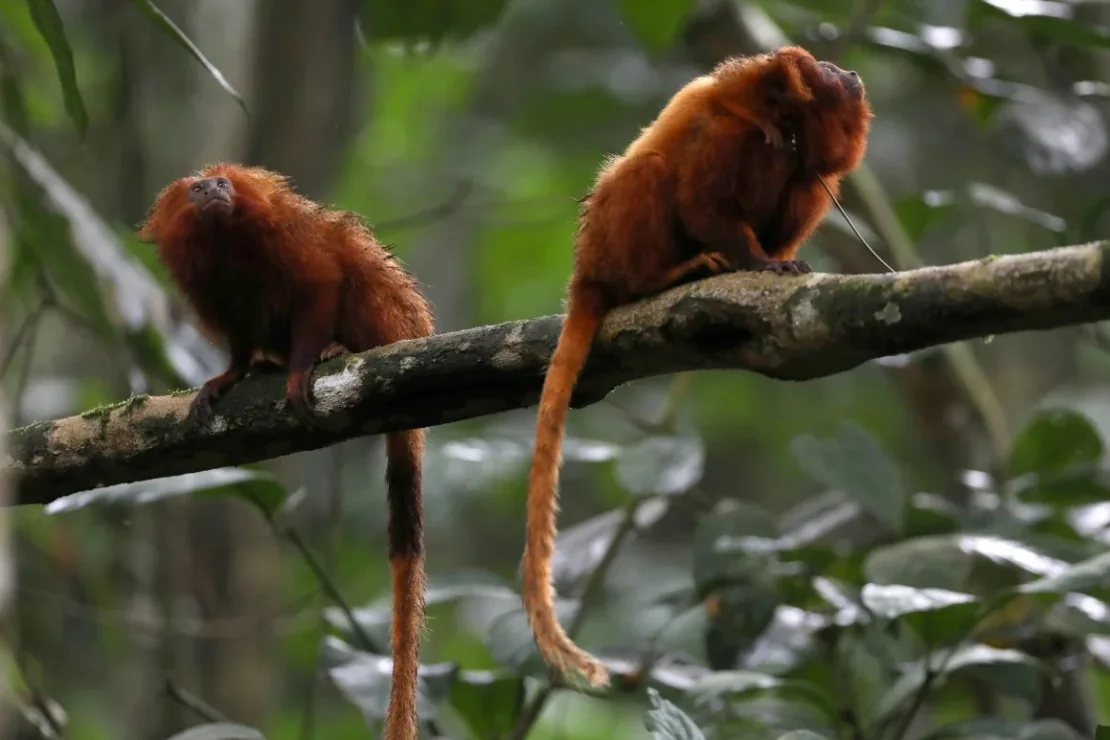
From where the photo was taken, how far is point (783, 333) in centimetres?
186

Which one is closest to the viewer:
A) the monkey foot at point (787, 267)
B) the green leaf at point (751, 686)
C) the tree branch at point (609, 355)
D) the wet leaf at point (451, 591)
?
the tree branch at point (609, 355)

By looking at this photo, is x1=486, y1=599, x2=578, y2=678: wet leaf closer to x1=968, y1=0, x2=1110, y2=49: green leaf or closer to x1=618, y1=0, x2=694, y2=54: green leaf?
x1=618, y1=0, x2=694, y2=54: green leaf

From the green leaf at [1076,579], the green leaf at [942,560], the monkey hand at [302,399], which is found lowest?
the green leaf at [942,560]

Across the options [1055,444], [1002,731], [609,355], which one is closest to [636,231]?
[609,355]

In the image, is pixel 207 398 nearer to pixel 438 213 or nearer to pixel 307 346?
pixel 307 346

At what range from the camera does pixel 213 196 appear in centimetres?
289

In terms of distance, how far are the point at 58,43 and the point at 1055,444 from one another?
2781mm

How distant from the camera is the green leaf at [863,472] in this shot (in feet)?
10.1

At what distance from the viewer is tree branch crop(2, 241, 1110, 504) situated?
1623 millimetres

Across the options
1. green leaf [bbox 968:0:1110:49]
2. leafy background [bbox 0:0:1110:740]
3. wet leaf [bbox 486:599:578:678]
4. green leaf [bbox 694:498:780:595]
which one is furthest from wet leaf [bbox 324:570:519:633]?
green leaf [bbox 968:0:1110:49]

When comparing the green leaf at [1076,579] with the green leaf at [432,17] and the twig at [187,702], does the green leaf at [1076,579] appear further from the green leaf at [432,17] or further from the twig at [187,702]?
the green leaf at [432,17]

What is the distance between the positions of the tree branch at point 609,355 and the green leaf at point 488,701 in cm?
88

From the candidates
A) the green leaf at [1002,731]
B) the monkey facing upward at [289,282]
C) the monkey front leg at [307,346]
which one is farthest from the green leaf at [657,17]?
the green leaf at [1002,731]

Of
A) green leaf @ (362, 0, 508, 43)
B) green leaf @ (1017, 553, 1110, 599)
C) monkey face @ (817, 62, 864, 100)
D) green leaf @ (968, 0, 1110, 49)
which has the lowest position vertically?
green leaf @ (1017, 553, 1110, 599)
